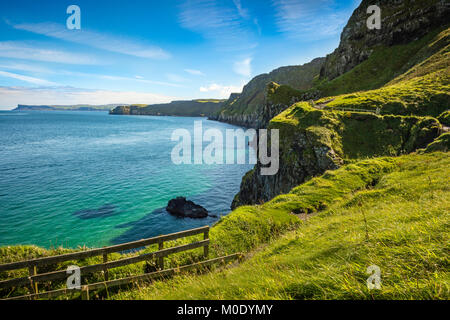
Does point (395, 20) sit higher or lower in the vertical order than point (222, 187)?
higher

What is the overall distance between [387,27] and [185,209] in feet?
293

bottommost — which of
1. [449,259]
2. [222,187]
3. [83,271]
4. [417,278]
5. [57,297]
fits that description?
[222,187]

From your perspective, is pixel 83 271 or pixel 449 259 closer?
pixel 449 259

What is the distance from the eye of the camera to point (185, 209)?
36.2 m

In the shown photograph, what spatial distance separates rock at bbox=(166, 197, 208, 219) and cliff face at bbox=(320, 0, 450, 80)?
260 feet

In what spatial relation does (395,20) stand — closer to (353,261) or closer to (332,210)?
(332,210)

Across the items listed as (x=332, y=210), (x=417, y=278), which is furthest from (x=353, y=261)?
(x=332, y=210)

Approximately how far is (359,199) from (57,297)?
Answer: 1591 cm

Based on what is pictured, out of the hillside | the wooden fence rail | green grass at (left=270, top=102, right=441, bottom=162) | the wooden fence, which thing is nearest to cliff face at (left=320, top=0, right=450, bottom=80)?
the hillside

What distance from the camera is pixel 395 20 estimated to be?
71.1m

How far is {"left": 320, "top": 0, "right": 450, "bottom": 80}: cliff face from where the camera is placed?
6288cm
